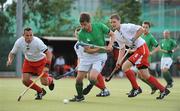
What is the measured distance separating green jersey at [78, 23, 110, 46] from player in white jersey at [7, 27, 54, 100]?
0.99 metres

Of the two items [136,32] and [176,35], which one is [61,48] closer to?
[176,35]

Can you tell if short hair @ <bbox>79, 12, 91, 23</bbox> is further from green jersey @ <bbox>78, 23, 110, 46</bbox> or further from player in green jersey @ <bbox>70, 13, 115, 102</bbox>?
green jersey @ <bbox>78, 23, 110, 46</bbox>

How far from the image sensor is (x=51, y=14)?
48.9 metres

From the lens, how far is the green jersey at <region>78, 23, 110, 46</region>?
13125 mm

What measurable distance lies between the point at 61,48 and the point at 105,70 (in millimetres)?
9037

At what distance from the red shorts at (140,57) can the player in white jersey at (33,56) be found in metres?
1.91

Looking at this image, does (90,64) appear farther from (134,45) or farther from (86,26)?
(134,45)

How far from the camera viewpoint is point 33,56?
14.0 m

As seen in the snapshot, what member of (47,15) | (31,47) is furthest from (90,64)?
(47,15)

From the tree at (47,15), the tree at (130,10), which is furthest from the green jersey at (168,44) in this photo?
the tree at (130,10)

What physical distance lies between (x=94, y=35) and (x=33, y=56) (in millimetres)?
1678

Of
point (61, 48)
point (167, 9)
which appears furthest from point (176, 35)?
point (61, 48)

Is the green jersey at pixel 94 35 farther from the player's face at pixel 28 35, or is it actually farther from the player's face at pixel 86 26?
the player's face at pixel 28 35

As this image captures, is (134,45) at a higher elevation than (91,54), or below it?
higher
